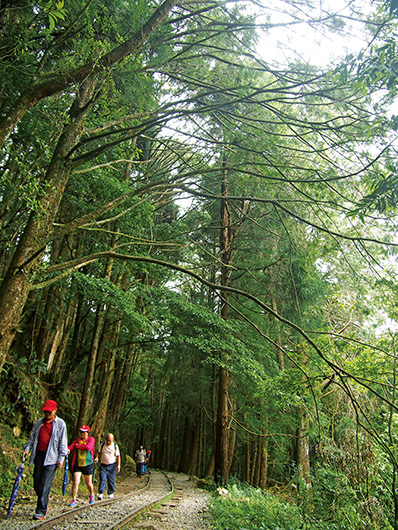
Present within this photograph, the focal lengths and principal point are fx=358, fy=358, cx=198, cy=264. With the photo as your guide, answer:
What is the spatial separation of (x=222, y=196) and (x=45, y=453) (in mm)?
4692

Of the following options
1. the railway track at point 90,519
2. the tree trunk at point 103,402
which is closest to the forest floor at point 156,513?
the railway track at point 90,519

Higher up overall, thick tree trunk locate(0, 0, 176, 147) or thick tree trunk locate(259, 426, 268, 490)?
thick tree trunk locate(0, 0, 176, 147)

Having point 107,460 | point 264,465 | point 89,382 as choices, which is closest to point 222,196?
point 107,460

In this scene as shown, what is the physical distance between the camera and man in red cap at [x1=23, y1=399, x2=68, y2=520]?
5426 millimetres

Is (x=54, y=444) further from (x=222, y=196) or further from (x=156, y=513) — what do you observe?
(x=222, y=196)

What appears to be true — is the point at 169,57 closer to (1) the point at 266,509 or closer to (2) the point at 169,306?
(2) the point at 169,306

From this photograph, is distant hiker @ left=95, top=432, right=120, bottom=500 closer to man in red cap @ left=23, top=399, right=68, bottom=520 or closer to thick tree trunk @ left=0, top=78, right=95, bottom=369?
man in red cap @ left=23, top=399, right=68, bottom=520

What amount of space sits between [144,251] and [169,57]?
5659mm

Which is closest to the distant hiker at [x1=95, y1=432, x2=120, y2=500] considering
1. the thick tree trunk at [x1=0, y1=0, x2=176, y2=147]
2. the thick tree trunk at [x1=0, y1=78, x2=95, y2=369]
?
the thick tree trunk at [x1=0, y1=78, x2=95, y2=369]

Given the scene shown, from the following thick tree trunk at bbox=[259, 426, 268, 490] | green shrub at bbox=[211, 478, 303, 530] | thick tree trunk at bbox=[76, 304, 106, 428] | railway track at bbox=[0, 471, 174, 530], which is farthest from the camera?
thick tree trunk at bbox=[259, 426, 268, 490]

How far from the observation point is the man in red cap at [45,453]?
17.8ft

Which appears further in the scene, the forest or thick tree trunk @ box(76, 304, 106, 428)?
thick tree trunk @ box(76, 304, 106, 428)

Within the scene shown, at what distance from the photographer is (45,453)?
548cm

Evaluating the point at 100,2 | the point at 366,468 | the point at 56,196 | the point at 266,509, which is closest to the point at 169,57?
the point at 100,2
